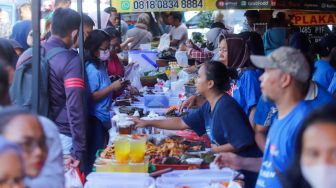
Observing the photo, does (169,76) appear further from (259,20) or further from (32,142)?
(32,142)

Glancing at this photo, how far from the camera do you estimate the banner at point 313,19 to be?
1272cm

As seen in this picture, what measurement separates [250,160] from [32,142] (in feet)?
5.56

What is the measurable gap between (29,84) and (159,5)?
7.91 meters

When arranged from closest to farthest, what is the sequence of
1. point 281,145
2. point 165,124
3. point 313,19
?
point 281,145
point 165,124
point 313,19

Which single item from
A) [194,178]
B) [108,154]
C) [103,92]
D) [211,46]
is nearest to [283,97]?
[194,178]

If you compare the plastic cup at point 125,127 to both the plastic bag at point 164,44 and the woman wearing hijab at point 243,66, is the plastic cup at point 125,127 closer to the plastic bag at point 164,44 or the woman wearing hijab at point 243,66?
the woman wearing hijab at point 243,66

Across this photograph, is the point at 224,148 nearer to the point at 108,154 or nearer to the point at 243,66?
the point at 108,154

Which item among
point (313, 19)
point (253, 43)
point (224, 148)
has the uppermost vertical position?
point (313, 19)

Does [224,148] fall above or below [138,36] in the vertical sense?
below

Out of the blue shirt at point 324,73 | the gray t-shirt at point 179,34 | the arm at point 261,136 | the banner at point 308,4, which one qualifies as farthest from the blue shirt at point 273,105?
the banner at point 308,4

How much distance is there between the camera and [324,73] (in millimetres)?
5941

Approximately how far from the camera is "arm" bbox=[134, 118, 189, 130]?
4.70 m

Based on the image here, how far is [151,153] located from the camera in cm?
405

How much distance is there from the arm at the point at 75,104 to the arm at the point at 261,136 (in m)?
1.36
